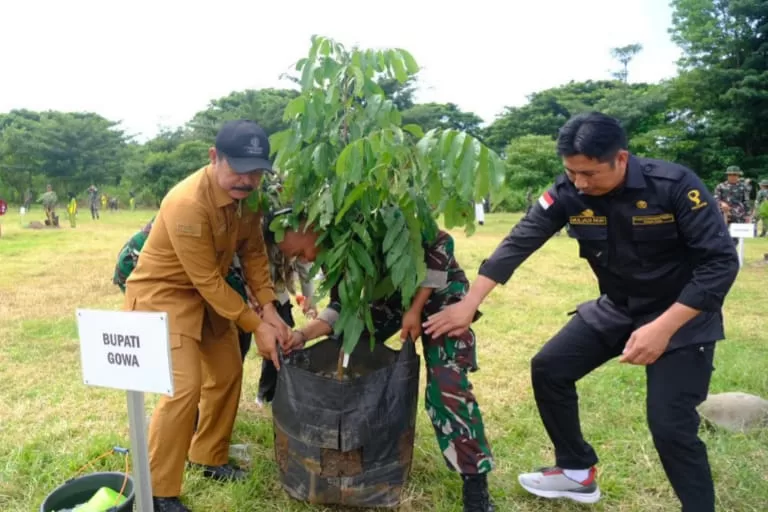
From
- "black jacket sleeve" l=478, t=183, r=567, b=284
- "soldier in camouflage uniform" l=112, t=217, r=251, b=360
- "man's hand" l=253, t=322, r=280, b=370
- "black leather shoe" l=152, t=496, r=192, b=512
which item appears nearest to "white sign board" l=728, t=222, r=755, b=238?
"black jacket sleeve" l=478, t=183, r=567, b=284

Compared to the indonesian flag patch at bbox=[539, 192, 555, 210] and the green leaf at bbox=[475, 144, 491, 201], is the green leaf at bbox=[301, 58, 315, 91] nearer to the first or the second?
the green leaf at bbox=[475, 144, 491, 201]

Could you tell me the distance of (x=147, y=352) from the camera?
1883mm

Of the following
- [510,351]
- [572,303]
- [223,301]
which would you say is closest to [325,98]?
[223,301]

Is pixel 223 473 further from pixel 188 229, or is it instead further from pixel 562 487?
pixel 562 487

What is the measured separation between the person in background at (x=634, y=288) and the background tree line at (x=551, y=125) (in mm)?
18123

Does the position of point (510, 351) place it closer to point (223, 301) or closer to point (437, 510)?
point (437, 510)

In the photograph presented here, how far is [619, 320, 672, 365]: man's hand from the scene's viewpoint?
2.17 meters

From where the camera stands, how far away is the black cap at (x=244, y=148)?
2.43m

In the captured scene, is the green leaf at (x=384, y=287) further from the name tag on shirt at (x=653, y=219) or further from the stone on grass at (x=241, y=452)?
the stone on grass at (x=241, y=452)

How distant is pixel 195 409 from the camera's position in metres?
2.56

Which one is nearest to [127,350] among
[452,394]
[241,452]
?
[452,394]

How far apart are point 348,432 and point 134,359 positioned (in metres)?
0.97

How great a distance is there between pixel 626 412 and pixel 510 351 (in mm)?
1466

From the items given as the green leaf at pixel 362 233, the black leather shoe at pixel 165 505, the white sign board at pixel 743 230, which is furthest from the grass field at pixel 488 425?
the white sign board at pixel 743 230
